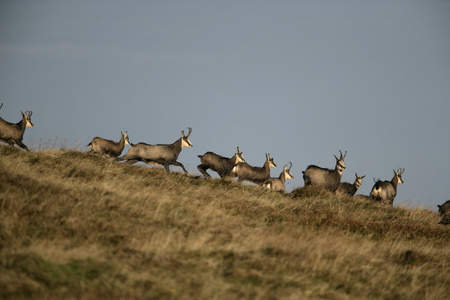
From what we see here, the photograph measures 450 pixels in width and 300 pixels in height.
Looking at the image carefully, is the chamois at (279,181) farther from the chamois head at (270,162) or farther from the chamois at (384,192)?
the chamois at (384,192)

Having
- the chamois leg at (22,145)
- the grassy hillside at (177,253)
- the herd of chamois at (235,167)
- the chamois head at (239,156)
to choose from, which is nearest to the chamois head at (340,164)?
the herd of chamois at (235,167)

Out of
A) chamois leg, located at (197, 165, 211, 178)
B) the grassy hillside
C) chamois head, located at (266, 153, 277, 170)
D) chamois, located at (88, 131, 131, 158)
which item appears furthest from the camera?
chamois head, located at (266, 153, 277, 170)

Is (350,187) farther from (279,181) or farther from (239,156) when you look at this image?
(239,156)

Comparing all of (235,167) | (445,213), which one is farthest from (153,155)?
(445,213)

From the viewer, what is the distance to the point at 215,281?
27.9 feet

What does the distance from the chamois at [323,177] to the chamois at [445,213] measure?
5454 mm

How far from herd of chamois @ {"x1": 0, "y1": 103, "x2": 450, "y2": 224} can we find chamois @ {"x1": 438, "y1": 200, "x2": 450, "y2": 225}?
3418mm

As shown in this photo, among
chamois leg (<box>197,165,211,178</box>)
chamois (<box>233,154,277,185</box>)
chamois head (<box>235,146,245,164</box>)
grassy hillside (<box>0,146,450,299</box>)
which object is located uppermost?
chamois head (<box>235,146,245,164</box>)

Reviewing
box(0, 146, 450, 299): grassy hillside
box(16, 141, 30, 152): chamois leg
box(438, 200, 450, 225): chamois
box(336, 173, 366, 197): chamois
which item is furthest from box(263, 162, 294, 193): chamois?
box(16, 141, 30, 152): chamois leg

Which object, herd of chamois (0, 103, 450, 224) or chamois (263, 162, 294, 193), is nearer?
herd of chamois (0, 103, 450, 224)

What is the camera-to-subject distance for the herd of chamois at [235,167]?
23.6 meters

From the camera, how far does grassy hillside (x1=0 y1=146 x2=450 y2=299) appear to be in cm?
817

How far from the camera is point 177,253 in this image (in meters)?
9.70

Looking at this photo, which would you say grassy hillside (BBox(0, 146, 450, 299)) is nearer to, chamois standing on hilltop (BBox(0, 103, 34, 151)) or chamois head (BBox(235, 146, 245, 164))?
chamois standing on hilltop (BBox(0, 103, 34, 151))
